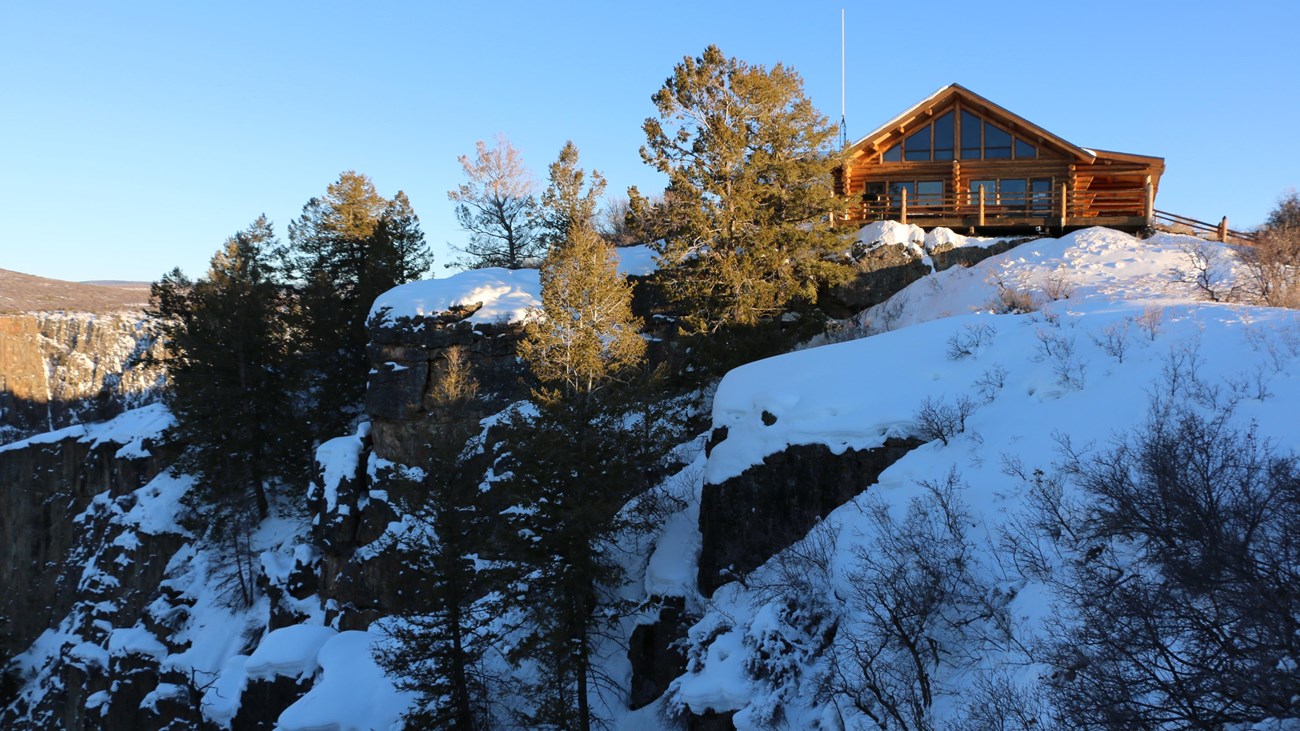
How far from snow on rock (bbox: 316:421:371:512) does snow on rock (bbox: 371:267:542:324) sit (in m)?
4.21

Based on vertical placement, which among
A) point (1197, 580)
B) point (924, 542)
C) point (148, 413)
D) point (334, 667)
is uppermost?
point (1197, 580)

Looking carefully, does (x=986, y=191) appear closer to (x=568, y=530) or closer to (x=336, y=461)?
(x=568, y=530)

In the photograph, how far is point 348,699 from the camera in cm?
1938

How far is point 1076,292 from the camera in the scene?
21797 mm

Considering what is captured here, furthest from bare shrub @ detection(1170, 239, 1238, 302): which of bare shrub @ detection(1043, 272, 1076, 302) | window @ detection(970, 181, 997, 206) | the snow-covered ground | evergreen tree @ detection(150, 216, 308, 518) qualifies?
evergreen tree @ detection(150, 216, 308, 518)

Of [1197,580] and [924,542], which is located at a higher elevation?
[1197,580]

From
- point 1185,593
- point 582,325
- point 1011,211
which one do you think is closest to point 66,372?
point 582,325

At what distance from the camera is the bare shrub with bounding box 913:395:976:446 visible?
46.1 feet

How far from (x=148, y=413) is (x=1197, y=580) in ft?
142

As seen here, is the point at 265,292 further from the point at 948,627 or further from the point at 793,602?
the point at 948,627

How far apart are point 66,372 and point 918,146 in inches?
2146

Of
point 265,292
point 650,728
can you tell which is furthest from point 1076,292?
point 265,292

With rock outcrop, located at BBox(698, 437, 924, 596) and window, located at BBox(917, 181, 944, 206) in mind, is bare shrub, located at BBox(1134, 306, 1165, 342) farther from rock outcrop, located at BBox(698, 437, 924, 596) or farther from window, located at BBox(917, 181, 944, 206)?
window, located at BBox(917, 181, 944, 206)

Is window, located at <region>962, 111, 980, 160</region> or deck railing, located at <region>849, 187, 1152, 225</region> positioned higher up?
window, located at <region>962, 111, 980, 160</region>
